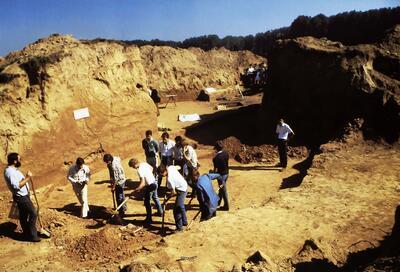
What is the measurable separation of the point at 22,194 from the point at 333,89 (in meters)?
10.5

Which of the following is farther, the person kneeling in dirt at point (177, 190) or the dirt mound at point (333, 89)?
the dirt mound at point (333, 89)

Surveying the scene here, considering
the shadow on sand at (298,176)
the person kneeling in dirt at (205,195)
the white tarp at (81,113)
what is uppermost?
the white tarp at (81,113)

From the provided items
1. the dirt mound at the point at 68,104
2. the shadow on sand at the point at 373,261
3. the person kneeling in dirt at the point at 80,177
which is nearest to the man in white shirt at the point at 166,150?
the person kneeling in dirt at the point at 80,177

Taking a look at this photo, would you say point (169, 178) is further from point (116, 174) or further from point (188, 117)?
point (188, 117)

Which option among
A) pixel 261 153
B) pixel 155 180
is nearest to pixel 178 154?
pixel 155 180

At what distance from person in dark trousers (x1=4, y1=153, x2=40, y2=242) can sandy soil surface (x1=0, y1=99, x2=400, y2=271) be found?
290 millimetres

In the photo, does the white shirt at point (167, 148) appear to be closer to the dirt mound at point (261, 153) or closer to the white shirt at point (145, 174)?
the white shirt at point (145, 174)

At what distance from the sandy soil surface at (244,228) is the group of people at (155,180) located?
40 cm

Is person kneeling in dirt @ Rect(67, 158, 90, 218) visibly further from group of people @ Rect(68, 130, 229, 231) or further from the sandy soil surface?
the sandy soil surface

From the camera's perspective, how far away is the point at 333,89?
14164 mm

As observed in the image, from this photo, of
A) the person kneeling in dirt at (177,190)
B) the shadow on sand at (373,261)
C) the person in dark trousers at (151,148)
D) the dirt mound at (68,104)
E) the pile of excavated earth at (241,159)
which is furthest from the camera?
the dirt mound at (68,104)

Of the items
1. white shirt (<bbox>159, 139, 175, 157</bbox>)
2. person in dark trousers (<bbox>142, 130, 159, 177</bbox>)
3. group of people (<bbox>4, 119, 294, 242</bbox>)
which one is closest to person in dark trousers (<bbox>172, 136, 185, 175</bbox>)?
group of people (<bbox>4, 119, 294, 242</bbox>)

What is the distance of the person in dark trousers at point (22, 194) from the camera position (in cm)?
810

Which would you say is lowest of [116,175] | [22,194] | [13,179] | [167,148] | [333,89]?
[116,175]
